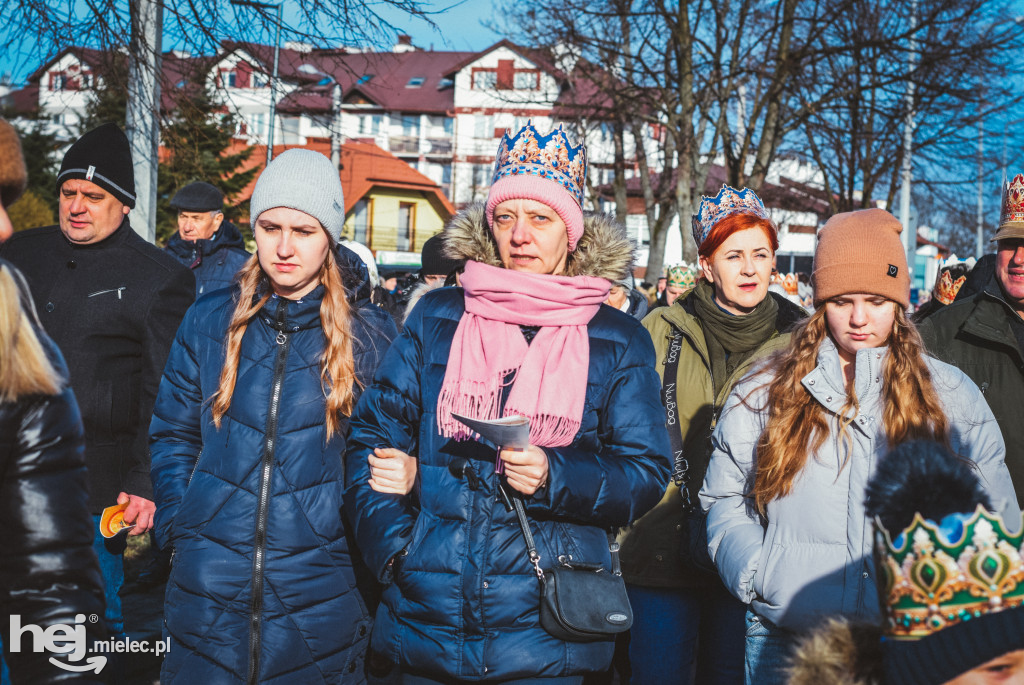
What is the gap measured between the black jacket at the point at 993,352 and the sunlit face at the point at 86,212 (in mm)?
3644

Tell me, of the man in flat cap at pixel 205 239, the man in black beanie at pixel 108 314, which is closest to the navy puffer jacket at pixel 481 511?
the man in black beanie at pixel 108 314

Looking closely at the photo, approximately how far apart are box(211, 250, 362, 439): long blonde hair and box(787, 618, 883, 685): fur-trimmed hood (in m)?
1.75

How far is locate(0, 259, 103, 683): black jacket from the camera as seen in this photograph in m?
1.85

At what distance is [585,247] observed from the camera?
3.31 meters

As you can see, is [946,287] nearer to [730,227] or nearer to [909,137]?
[730,227]

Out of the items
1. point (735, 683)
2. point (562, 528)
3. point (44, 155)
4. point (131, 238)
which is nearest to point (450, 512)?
point (562, 528)

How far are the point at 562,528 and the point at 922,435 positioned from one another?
1.09 m

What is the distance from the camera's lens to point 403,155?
253 feet

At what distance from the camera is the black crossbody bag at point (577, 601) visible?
264 centimetres

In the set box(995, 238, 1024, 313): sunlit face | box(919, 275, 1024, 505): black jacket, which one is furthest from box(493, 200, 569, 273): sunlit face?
box(995, 238, 1024, 313): sunlit face

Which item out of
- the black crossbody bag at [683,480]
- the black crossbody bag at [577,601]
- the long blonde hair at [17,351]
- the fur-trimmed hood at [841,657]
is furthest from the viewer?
the black crossbody bag at [683,480]

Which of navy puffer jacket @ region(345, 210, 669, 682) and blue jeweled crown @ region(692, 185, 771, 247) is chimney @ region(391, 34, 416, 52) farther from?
navy puffer jacket @ region(345, 210, 669, 682)

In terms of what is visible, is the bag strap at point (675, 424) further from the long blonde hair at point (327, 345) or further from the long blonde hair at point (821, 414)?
the long blonde hair at point (327, 345)

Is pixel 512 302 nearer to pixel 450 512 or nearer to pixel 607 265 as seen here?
pixel 607 265
